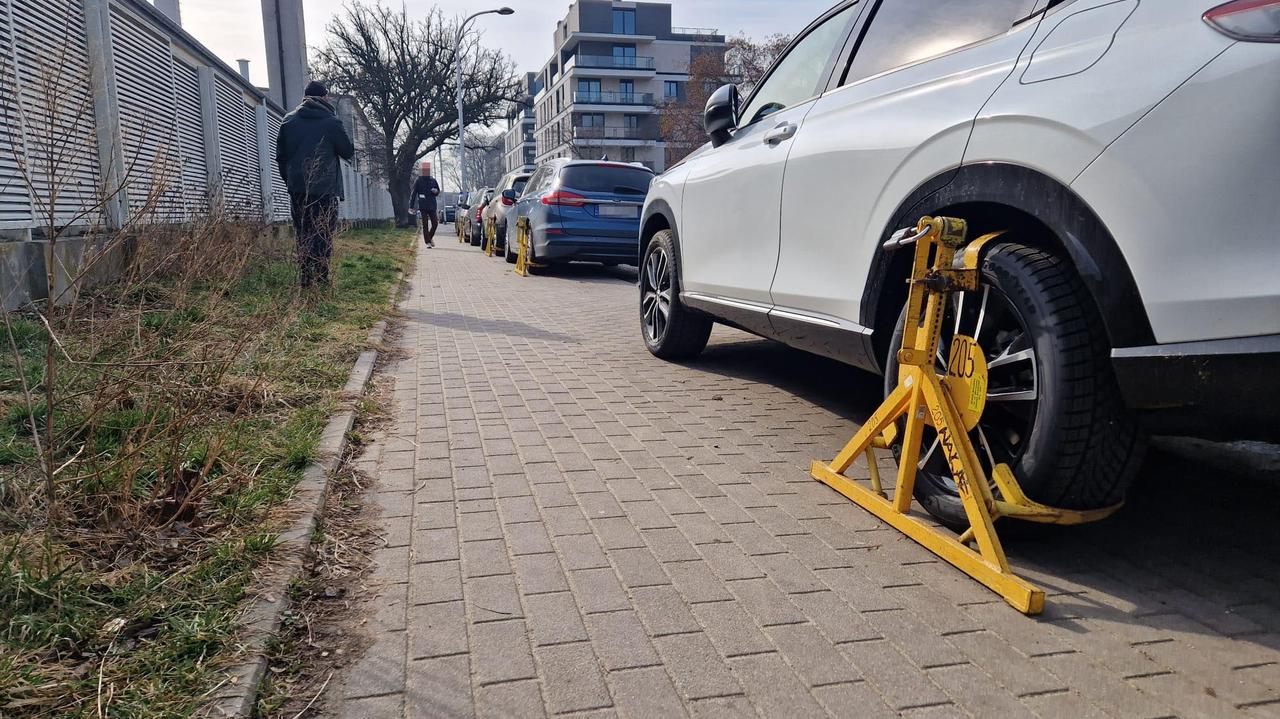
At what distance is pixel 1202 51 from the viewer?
6.86 ft

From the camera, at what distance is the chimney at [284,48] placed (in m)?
22.6

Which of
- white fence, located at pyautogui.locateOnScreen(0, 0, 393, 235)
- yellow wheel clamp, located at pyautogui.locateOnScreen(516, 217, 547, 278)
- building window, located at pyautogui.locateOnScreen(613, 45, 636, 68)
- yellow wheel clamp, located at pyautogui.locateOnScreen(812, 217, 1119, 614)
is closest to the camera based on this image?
yellow wheel clamp, located at pyautogui.locateOnScreen(812, 217, 1119, 614)

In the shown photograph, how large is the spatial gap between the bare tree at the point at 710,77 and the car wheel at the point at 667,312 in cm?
3801

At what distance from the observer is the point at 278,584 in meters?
2.45

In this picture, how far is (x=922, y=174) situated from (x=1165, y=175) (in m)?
1.00

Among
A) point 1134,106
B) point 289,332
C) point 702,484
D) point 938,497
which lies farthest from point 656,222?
point 1134,106

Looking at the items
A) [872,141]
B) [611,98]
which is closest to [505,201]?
[872,141]

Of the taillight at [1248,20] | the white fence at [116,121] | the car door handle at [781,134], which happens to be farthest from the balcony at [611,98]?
→ the taillight at [1248,20]

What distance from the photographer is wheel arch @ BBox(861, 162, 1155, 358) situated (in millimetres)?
2268

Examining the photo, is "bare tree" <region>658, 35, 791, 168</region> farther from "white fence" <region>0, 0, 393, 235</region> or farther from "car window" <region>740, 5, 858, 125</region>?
"car window" <region>740, 5, 858, 125</region>

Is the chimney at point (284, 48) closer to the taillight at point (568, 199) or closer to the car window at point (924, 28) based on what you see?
the taillight at point (568, 199)

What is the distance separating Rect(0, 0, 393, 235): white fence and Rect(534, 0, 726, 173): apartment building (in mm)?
63984

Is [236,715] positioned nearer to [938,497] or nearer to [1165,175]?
[938,497]

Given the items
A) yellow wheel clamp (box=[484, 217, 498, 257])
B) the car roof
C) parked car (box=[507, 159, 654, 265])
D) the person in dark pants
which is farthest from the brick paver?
the person in dark pants
